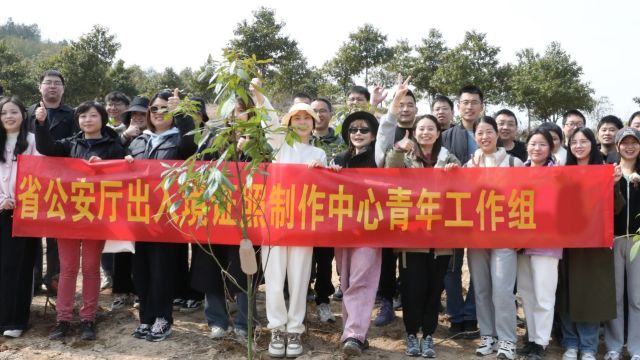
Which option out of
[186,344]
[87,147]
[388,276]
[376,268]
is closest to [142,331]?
[186,344]

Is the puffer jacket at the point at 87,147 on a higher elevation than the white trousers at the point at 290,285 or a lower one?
higher

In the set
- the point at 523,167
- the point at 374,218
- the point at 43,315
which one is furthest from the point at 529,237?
the point at 43,315

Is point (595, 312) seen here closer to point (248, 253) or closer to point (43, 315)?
point (248, 253)

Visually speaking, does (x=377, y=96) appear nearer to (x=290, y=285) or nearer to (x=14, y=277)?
(x=290, y=285)

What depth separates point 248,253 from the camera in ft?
10.2

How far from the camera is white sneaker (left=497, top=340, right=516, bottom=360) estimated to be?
A: 13.6 ft

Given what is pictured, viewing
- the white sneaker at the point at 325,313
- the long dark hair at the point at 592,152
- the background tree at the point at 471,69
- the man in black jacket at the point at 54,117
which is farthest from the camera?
the background tree at the point at 471,69

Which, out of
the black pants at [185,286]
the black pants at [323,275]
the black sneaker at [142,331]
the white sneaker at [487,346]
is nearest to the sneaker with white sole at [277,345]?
the black pants at [323,275]

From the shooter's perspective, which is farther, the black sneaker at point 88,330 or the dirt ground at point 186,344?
the black sneaker at point 88,330

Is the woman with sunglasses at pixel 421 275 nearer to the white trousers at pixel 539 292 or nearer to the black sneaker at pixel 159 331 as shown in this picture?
the white trousers at pixel 539 292

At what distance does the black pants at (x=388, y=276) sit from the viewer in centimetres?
507

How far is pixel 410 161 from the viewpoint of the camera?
449 cm

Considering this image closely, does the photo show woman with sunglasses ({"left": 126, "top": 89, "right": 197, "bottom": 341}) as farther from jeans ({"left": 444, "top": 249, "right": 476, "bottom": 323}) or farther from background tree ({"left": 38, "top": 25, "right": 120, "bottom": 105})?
background tree ({"left": 38, "top": 25, "right": 120, "bottom": 105})

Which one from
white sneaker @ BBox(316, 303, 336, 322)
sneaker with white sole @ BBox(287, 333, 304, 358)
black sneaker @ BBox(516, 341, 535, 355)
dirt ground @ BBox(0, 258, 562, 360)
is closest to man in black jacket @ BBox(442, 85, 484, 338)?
dirt ground @ BBox(0, 258, 562, 360)
